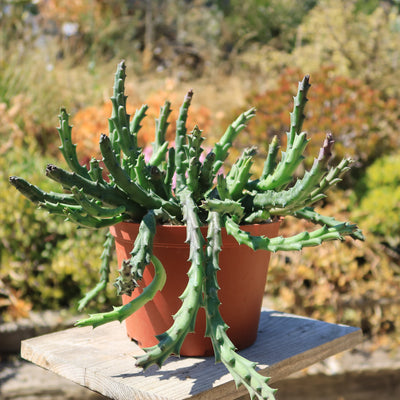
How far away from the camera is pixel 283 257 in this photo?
2.94m

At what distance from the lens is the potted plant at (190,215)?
862 mm

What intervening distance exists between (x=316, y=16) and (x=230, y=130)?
19.7ft

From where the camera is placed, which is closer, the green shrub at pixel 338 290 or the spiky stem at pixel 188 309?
the spiky stem at pixel 188 309

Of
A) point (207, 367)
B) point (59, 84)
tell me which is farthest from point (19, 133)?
point (207, 367)

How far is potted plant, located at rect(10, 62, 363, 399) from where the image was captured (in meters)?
0.86

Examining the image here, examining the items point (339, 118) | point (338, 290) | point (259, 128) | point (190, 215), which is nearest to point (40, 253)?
point (338, 290)

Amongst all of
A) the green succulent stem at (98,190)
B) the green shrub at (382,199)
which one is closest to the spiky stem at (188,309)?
the green succulent stem at (98,190)

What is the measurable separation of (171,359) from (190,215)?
0.32 metres

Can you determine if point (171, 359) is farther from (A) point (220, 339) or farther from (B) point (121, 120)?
(B) point (121, 120)

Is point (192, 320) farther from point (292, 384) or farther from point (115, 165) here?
point (292, 384)

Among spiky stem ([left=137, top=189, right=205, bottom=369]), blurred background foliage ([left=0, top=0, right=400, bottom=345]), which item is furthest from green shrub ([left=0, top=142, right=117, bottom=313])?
spiky stem ([left=137, top=189, right=205, bottom=369])

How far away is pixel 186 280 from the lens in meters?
1.03

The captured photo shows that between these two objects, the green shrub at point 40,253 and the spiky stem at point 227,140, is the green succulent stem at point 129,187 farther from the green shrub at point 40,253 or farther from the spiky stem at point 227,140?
the green shrub at point 40,253

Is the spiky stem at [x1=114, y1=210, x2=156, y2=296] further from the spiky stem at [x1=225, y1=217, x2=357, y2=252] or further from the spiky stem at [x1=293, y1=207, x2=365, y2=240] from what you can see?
the spiky stem at [x1=293, y1=207, x2=365, y2=240]
